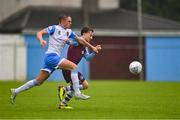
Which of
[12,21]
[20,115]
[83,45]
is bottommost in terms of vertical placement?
[20,115]

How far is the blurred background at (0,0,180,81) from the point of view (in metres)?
43.3

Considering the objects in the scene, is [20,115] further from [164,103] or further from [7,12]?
[7,12]

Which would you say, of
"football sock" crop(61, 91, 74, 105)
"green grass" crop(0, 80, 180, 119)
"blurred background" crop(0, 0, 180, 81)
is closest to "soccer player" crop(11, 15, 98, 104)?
"football sock" crop(61, 91, 74, 105)

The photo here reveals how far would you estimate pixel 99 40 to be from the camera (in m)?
45.2

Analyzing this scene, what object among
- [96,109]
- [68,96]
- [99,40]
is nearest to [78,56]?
[68,96]

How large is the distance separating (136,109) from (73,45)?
1989 millimetres

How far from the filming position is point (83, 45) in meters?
15.7

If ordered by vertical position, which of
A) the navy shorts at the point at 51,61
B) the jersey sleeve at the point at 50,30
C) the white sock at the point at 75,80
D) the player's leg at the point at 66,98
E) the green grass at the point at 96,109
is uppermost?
the jersey sleeve at the point at 50,30

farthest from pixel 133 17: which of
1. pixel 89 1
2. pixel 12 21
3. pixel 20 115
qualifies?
pixel 20 115

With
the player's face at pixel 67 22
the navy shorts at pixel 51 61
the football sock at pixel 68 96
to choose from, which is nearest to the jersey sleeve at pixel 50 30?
the player's face at pixel 67 22

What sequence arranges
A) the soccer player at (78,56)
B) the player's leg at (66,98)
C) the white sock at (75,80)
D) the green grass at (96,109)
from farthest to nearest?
the soccer player at (78,56) < the player's leg at (66,98) < the white sock at (75,80) < the green grass at (96,109)

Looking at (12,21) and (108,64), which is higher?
(12,21)

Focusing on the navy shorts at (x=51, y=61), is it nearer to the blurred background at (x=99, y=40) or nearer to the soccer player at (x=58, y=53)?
the soccer player at (x=58, y=53)

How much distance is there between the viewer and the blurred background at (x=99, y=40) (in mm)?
43344
